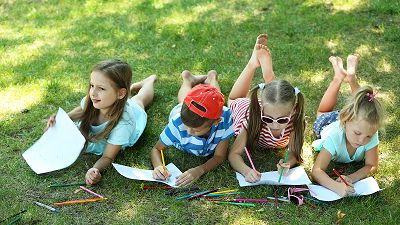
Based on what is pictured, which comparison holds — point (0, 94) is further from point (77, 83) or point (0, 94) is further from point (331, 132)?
point (331, 132)

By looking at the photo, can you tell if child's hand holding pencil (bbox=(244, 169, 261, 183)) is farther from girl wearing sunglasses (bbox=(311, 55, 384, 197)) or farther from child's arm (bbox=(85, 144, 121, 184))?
child's arm (bbox=(85, 144, 121, 184))

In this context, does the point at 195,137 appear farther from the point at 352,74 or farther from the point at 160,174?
the point at 352,74

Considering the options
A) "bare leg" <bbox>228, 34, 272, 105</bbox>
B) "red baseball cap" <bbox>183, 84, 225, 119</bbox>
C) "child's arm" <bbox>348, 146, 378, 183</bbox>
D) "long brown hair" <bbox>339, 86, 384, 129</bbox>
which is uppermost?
"red baseball cap" <bbox>183, 84, 225, 119</bbox>

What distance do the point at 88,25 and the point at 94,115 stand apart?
2691 mm

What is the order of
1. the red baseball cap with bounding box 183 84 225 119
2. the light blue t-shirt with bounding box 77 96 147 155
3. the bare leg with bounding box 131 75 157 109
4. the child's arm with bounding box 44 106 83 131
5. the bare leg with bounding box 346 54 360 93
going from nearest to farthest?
the red baseball cap with bounding box 183 84 225 119 < the light blue t-shirt with bounding box 77 96 147 155 < the child's arm with bounding box 44 106 83 131 < the bare leg with bounding box 346 54 360 93 < the bare leg with bounding box 131 75 157 109

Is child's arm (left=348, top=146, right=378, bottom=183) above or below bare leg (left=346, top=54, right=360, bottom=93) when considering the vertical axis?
below

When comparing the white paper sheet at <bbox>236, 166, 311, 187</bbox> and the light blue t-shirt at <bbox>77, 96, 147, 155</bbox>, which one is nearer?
the white paper sheet at <bbox>236, 166, 311, 187</bbox>

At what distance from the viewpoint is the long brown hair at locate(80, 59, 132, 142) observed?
3746 millimetres

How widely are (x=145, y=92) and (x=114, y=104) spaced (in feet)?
2.83

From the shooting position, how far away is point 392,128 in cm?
421

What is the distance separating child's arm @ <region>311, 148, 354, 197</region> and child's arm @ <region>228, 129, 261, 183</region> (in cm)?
40

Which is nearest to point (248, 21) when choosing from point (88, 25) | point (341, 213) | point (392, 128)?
point (88, 25)

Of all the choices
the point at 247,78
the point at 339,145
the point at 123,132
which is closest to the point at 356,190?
the point at 339,145

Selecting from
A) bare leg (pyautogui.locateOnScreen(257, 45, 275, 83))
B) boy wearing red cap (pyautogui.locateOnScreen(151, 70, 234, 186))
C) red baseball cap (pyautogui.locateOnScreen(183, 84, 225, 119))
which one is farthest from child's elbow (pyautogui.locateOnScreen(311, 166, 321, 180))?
bare leg (pyautogui.locateOnScreen(257, 45, 275, 83))
